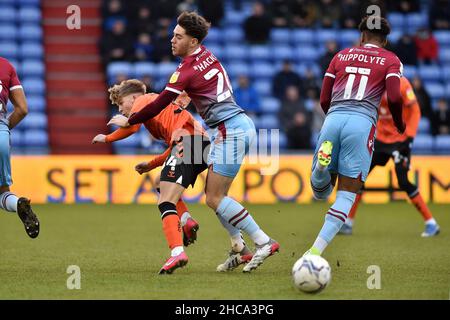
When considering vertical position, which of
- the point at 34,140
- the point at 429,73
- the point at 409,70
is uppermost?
the point at 409,70

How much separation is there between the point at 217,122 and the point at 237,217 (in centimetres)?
80

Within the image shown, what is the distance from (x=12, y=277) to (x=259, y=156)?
9777 mm

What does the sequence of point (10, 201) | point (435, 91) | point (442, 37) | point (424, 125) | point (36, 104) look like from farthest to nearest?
point (442, 37) < point (435, 91) < point (424, 125) < point (36, 104) < point (10, 201)

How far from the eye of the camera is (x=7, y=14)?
20.0 meters

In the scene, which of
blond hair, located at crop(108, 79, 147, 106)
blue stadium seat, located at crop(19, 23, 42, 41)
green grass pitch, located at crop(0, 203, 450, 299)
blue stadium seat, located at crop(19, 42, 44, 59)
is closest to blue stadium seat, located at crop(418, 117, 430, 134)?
green grass pitch, located at crop(0, 203, 450, 299)

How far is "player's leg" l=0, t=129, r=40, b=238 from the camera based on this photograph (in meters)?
8.27

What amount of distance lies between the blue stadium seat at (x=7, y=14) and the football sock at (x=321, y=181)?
13.6 m

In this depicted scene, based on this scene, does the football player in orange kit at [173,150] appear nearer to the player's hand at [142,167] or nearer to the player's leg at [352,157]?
the player's hand at [142,167]

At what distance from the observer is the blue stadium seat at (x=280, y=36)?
20.6m

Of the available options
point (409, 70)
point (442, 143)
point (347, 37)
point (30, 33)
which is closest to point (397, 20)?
point (347, 37)

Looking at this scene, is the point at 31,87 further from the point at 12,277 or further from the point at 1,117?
the point at 12,277

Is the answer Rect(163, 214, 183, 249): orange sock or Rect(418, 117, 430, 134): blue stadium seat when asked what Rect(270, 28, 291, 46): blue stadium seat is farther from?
Rect(163, 214, 183, 249): orange sock

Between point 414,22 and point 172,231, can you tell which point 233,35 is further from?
point 172,231

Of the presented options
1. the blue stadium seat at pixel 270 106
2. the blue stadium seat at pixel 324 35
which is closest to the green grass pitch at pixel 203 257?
the blue stadium seat at pixel 270 106
